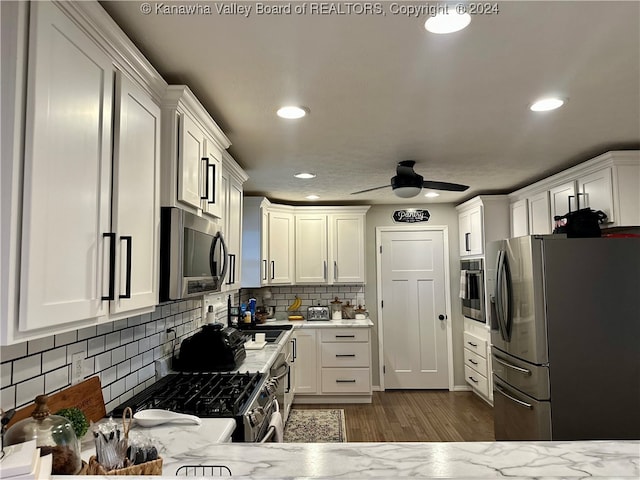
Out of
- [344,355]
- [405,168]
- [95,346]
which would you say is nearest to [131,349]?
[95,346]

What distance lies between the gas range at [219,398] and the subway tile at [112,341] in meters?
0.26

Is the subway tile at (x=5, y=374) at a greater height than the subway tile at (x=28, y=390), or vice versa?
the subway tile at (x=5, y=374)

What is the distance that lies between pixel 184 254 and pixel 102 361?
55cm

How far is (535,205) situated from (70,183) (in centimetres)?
405

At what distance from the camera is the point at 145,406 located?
187 centimetres

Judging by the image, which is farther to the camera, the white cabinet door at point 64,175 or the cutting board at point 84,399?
the cutting board at point 84,399

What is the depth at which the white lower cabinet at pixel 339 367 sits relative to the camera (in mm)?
4816

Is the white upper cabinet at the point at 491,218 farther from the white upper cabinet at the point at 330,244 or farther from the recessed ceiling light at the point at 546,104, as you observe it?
the recessed ceiling light at the point at 546,104

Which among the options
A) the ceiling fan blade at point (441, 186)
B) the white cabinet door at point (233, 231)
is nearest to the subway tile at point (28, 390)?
the white cabinet door at point (233, 231)

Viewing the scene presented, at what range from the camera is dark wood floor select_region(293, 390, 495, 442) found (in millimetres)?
3838

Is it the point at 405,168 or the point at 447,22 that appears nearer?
the point at 447,22

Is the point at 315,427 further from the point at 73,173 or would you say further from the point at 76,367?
the point at 73,173

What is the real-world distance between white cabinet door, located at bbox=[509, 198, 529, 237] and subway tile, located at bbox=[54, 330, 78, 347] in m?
4.03

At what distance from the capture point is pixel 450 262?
5.51 meters
